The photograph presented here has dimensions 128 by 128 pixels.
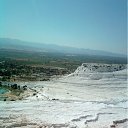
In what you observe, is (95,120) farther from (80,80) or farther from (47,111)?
(80,80)

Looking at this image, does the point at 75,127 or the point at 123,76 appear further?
the point at 123,76

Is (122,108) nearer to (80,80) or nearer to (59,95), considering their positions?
(59,95)

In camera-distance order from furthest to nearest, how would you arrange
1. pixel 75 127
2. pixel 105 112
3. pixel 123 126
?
pixel 105 112, pixel 123 126, pixel 75 127

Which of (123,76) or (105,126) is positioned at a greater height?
(123,76)

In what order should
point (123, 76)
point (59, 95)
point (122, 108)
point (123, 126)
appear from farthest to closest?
1. point (123, 76)
2. point (59, 95)
3. point (122, 108)
4. point (123, 126)

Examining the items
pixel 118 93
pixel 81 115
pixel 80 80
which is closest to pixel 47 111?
pixel 81 115

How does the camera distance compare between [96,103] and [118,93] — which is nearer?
[96,103]

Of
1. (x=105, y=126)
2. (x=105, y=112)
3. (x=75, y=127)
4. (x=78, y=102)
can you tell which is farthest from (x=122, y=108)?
(x=75, y=127)

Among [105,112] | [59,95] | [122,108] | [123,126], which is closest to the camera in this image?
[123,126]

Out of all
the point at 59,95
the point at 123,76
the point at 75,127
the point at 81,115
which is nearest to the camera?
the point at 75,127
